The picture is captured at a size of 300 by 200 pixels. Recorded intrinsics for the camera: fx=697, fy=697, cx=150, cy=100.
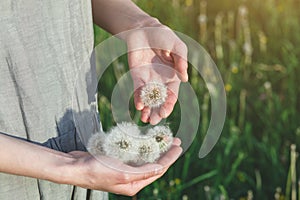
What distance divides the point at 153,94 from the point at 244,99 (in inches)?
55.8

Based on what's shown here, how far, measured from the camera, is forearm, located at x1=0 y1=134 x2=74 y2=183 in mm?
1040

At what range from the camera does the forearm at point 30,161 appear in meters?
1.04

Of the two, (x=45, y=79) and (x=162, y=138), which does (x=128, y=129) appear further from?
(x=45, y=79)

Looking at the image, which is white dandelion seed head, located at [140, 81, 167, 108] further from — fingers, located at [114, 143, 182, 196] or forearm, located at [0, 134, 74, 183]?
forearm, located at [0, 134, 74, 183]

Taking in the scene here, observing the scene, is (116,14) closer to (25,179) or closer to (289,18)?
(25,179)

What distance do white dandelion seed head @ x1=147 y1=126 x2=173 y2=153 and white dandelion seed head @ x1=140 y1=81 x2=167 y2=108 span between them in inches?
1.8

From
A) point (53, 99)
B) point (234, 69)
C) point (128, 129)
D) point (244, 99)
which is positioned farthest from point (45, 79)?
point (234, 69)

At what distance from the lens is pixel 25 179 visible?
1166 mm

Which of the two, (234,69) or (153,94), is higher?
(153,94)

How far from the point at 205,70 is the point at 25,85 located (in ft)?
5.05

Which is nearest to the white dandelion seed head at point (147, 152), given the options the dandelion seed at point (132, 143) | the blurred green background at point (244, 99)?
the dandelion seed at point (132, 143)

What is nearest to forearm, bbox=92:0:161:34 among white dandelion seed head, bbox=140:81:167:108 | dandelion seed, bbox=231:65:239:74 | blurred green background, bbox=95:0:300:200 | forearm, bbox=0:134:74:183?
white dandelion seed head, bbox=140:81:167:108

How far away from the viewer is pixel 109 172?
110cm

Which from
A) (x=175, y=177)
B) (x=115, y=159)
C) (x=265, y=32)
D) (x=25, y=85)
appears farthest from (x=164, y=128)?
(x=265, y=32)
